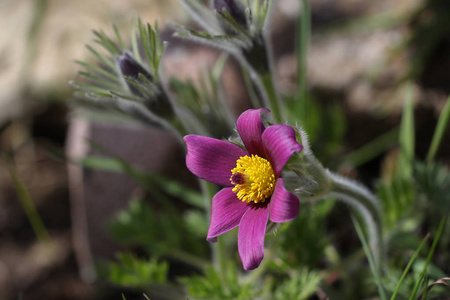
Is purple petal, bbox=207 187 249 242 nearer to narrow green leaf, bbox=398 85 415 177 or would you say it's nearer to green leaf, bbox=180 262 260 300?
green leaf, bbox=180 262 260 300

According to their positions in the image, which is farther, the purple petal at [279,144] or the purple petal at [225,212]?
the purple petal at [225,212]

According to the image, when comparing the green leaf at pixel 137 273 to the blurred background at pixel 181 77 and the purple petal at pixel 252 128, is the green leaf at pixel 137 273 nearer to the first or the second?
the blurred background at pixel 181 77

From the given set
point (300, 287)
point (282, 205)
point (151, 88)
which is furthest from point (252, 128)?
point (300, 287)

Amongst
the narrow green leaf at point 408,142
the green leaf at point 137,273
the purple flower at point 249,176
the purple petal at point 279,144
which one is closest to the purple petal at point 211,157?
the purple flower at point 249,176

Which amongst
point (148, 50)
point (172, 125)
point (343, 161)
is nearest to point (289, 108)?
point (343, 161)

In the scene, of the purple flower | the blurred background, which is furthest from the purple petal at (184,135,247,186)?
the blurred background

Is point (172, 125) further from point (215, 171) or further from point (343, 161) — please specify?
point (343, 161)
